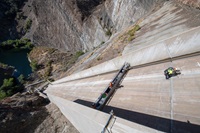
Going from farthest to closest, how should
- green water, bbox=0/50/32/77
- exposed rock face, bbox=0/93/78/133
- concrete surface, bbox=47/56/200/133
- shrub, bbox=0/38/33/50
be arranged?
shrub, bbox=0/38/33/50
green water, bbox=0/50/32/77
exposed rock face, bbox=0/93/78/133
concrete surface, bbox=47/56/200/133

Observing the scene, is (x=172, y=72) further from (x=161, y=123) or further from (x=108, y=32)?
(x=108, y=32)

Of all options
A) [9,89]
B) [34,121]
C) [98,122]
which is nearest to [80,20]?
[9,89]

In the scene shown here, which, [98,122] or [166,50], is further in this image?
[166,50]

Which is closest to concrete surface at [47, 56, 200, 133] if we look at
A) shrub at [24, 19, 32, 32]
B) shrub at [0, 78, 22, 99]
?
shrub at [0, 78, 22, 99]

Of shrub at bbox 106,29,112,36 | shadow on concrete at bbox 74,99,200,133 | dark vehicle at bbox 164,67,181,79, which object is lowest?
shadow on concrete at bbox 74,99,200,133

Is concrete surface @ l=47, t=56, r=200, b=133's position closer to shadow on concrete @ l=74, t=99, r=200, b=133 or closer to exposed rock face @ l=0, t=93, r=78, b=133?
shadow on concrete @ l=74, t=99, r=200, b=133

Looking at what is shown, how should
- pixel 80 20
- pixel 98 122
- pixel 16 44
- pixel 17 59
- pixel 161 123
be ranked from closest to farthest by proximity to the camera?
pixel 161 123 < pixel 98 122 < pixel 80 20 < pixel 17 59 < pixel 16 44

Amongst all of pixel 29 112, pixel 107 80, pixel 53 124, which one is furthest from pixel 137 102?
pixel 29 112
